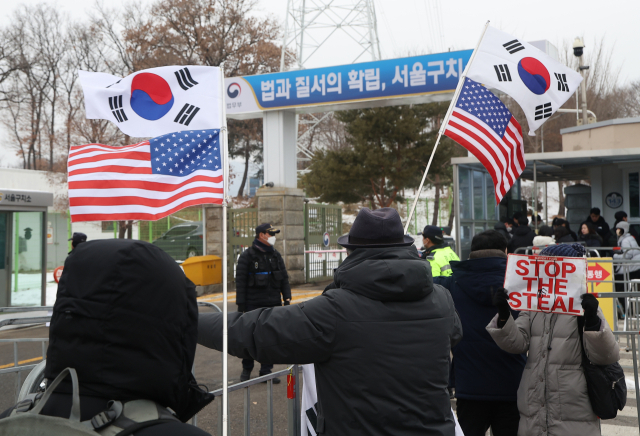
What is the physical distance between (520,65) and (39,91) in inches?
1175

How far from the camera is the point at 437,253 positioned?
7160mm

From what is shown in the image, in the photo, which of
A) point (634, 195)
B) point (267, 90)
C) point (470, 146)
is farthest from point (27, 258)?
point (634, 195)

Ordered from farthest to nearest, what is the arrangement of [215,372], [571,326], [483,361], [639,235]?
[639,235] → [215,372] → [483,361] → [571,326]

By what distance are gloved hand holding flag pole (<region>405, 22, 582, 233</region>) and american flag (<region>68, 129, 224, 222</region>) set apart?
2.54m

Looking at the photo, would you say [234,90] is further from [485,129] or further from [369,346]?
[369,346]

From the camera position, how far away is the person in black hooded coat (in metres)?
1.37

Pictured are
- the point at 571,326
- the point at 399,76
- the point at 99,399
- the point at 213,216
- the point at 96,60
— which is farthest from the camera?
the point at 96,60

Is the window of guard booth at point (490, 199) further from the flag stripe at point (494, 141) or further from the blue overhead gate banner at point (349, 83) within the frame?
the flag stripe at point (494, 141)

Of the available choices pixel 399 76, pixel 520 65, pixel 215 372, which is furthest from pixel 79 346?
pixel 399 76

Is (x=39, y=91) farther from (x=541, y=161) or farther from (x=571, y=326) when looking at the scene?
(x=571, y=326)

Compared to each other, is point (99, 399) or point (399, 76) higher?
point (399, 76)

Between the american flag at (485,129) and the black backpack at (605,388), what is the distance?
2.39 meters

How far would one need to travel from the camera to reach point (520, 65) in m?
5.71

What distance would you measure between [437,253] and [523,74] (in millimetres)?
2392
